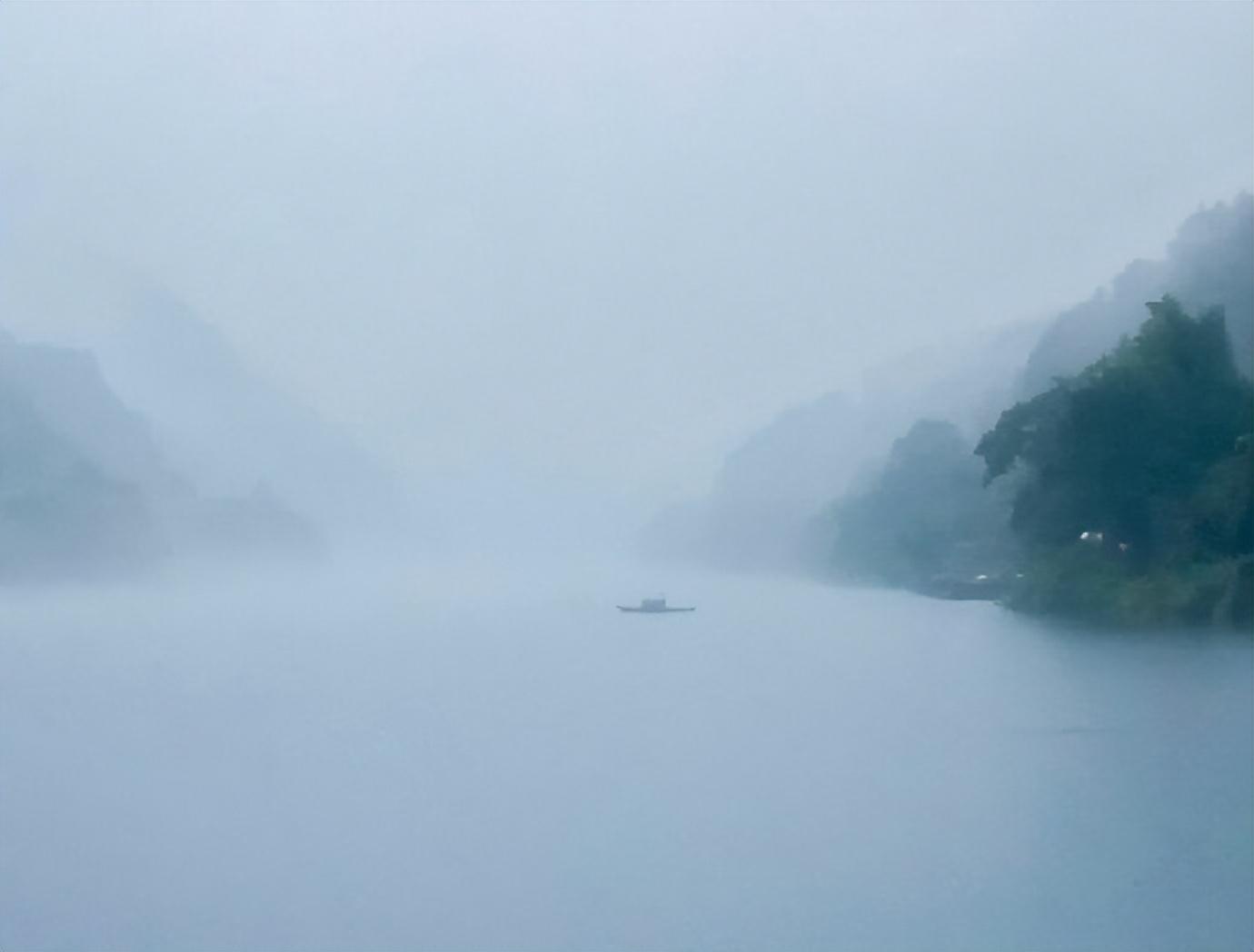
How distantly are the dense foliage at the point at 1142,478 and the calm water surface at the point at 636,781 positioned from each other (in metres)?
0.28

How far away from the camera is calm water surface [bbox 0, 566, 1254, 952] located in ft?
15.0

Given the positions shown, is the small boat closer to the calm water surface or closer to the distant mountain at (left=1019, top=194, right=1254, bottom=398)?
the calm water surface

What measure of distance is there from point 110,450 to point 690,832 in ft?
15.2

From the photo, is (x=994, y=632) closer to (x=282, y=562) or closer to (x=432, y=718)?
(x=432, y=718)

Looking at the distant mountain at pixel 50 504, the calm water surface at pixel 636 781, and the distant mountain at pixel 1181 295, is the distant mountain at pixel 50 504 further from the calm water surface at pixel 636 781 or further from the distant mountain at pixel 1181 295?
the distant mountain at pixel 1181 295

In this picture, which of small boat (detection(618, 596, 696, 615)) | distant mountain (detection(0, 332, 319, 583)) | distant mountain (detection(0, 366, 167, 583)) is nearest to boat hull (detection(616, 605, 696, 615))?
small boat (detection(618, 596, 696, 615))

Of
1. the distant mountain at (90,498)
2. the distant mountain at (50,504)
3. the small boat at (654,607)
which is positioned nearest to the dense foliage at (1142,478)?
the small boat at (654,607)

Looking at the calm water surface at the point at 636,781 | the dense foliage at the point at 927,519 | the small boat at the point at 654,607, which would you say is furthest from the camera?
the small boat at the point at 654,607

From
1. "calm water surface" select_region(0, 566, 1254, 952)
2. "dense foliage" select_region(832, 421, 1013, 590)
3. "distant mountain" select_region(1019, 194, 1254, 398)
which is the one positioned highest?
"distant mountain" select_region(1019, 194, 1254, 398)

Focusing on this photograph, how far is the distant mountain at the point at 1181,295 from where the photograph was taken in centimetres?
688

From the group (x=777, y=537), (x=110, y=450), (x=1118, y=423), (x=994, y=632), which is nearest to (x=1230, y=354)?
(x=1118, y=423)

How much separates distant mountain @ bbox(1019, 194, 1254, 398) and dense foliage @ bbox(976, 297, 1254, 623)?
0.21 feet

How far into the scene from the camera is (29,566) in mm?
7969

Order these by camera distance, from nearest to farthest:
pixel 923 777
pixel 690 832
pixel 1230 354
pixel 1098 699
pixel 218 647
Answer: pixel 690 832, pixel 923 777, pixel 1098 699, pixel 1230 354, pixel 218 647
